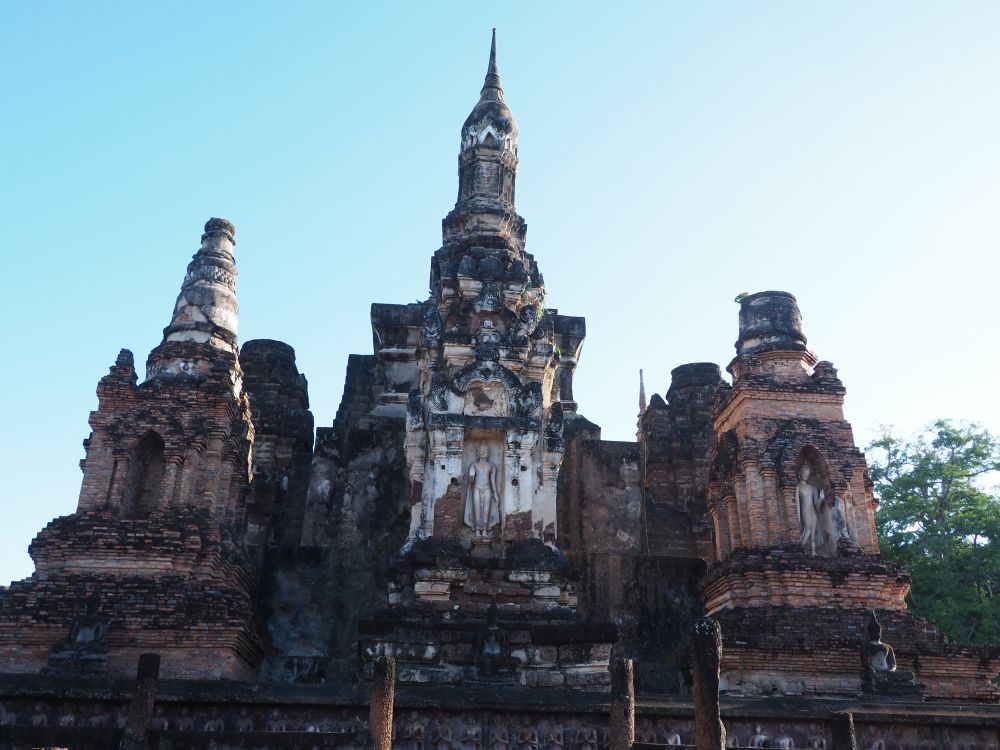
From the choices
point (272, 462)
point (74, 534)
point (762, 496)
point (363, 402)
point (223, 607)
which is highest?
point (363, 402)

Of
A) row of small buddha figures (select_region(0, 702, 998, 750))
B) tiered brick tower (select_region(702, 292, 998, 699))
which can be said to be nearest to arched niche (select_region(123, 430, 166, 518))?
row of small buddha figures (select_region(0, 702, 998, 750))

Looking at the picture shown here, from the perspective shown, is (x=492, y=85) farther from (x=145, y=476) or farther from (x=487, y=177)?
(x=145, y=476)

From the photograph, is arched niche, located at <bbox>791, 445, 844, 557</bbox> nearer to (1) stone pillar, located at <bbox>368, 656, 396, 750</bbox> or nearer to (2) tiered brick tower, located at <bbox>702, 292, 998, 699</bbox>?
(2) tiered brick tower, located at <bbox>702, 292, 998, 699</bbox>

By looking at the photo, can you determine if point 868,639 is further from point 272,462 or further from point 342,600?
point 272,462

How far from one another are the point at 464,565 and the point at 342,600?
3.31 m

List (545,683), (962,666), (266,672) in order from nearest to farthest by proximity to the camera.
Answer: (545,683), (962,666), (266,672)

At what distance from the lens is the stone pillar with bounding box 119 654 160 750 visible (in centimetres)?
752

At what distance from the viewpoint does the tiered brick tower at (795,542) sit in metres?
13.3

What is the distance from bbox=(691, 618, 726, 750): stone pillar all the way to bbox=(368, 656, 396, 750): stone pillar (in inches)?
89.1

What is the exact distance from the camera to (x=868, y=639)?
12.7m

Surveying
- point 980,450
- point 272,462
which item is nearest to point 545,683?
point 272,462

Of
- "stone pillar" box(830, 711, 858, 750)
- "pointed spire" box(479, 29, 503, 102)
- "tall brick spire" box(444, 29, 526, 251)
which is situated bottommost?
"stone pillar" box(830, 711, 858, 750)

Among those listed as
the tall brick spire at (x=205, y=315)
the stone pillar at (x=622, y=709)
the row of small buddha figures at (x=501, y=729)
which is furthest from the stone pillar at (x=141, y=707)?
the tall brick spire at (x=205, y=315)

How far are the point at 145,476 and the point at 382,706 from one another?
861 cm
